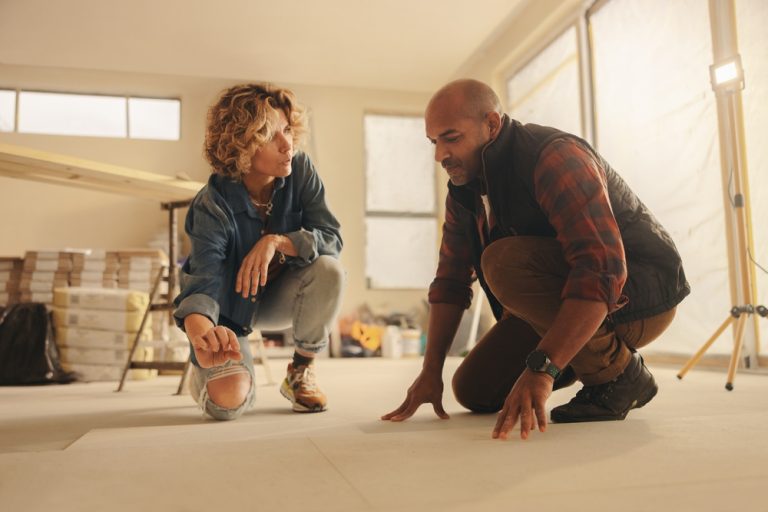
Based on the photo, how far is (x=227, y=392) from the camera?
170cm

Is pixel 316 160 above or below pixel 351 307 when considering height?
above

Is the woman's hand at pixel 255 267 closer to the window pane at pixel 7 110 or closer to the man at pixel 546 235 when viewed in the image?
the man at pixel 546 235

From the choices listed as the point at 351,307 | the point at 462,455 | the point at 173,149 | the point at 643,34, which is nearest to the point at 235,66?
the point at 173,149

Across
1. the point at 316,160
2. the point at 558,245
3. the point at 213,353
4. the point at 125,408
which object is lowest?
the point at 125,408

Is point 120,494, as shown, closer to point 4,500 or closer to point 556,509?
point 4,500

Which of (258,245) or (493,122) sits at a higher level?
(493,122)

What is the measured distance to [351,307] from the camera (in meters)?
7.09

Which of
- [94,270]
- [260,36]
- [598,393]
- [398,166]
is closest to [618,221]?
[598,393]

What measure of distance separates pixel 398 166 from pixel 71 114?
11.5 ft

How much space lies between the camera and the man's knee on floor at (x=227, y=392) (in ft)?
5.56

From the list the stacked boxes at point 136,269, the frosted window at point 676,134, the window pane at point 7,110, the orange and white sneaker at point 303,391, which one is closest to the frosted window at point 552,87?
the frosted window at point 676,134

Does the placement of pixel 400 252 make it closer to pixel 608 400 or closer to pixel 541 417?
pixel 608 400

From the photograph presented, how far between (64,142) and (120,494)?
6591mm

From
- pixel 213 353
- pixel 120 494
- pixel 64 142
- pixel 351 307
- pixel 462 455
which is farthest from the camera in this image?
pixel 351 307
